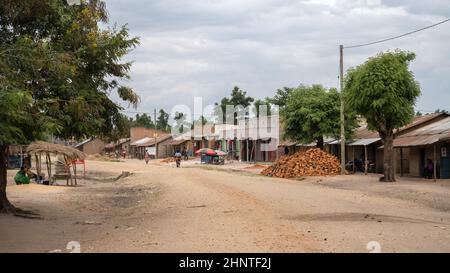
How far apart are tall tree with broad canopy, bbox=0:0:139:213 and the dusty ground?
8.22 feet

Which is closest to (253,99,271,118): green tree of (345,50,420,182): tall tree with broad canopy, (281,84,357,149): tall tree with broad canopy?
(281,84,357,149): tall tree with broad canopy

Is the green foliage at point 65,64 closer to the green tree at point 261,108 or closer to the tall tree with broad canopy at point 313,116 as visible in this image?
the tall tree with broad canopy at point 313,116

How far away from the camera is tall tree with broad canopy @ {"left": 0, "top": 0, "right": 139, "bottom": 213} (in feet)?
40.5

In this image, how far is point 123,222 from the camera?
15539 millimetres

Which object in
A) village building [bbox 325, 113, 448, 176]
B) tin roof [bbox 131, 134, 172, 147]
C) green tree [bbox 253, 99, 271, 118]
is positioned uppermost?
green tree [bbox 253, 99, 271, 118]

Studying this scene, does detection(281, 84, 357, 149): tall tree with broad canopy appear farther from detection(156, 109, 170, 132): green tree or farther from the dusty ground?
detection(156, 109, 170, 132): green tree

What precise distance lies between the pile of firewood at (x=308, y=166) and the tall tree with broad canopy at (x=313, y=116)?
→ 8.12 feet

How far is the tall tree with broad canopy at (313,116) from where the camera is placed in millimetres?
40406

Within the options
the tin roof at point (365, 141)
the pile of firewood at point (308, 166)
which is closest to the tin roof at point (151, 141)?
the pile of firewood at point (308, 166)

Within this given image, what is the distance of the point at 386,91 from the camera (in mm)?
27531

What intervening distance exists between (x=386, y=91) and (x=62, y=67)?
19.3 meters

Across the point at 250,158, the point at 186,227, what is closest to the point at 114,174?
the point at 250,158

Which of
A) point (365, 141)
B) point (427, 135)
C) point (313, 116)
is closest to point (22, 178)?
point (313, 116)
